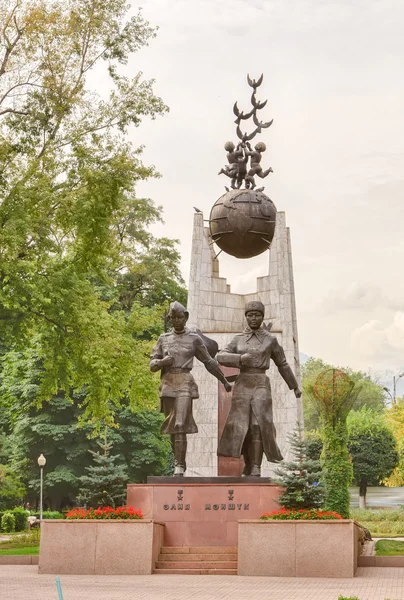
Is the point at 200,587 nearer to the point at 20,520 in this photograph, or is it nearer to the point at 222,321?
the point at 222,321

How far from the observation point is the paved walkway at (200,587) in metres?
11.6

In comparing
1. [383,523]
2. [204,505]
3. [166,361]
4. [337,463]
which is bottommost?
[383,523]

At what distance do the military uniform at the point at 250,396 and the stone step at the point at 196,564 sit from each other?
210 centimetres

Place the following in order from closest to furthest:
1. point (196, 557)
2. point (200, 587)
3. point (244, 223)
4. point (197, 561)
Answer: point (200, 587)
point (197, 561)
point (196, 557)
point (244, 223)

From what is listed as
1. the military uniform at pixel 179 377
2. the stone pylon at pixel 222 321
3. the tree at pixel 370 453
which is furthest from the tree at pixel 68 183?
the tree at pixel 370 453

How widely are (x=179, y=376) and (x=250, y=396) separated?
4.13 ft

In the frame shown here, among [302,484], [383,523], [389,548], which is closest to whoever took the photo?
[302,484]

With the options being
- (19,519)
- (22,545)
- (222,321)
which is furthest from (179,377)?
(19,519)

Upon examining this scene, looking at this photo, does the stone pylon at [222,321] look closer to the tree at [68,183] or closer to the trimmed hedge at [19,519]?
the tree at [68,183]

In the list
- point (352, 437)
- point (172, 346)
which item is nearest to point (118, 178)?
point (172, 346)

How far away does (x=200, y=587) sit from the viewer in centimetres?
1277

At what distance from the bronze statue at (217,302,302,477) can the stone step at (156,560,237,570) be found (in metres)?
1.89

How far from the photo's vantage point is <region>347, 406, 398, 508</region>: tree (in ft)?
204

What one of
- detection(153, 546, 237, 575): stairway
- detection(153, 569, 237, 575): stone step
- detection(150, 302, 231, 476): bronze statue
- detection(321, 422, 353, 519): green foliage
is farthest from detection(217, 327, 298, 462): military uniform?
detection(321, 422, 353, 519): green foliage
